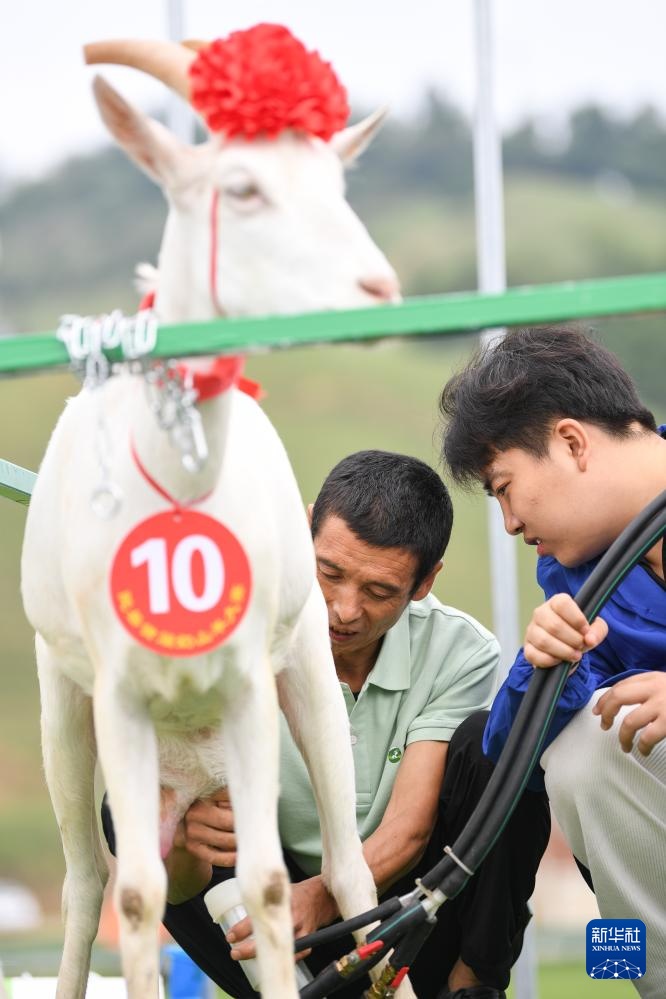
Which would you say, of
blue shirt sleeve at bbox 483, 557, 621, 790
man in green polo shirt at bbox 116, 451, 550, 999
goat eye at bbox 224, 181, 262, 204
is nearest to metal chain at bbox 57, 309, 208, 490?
goat eye at bbox 224, 181, 262, 204

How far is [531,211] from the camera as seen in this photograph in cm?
2489

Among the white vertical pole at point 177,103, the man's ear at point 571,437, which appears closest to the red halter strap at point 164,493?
the man's ear at point 571,437

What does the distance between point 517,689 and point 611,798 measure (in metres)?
0.25

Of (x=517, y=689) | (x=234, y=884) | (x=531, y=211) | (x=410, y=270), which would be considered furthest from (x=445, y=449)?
(x=531, y=211)

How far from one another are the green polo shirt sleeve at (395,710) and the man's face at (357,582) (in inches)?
4.4

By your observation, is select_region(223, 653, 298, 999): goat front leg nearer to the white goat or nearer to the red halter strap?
the white goat

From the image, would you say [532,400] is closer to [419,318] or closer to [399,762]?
[399,762]

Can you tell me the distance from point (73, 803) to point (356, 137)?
1.03 metres

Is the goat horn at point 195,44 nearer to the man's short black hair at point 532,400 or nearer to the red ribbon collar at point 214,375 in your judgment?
the red ribbon collar at point 214,375

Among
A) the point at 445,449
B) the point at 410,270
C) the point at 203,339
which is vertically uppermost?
the point at 410,270

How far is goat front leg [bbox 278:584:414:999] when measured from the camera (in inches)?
77.7

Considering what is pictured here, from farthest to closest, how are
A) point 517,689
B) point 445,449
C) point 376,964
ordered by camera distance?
point 445,449 < point 517,689 < point 376,964

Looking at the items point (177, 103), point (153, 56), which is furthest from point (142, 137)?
point (177, 103)

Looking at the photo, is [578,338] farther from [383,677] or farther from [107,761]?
[107,761]
